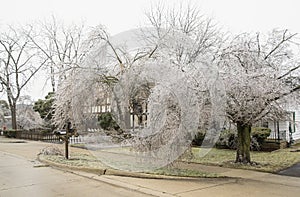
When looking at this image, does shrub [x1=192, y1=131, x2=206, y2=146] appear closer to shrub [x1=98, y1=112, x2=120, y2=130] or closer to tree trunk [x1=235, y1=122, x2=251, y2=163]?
tree trunk [x1=235, y1=122, x2=251, y2=163]

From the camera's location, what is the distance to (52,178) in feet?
29.3

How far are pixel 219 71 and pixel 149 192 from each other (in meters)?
4.64

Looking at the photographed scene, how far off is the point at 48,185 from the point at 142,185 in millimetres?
2297

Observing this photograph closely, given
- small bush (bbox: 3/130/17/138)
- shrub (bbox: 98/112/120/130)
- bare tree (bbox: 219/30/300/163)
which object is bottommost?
small bush (bbox: 3/130/17/138)

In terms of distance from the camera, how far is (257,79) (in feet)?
31.0

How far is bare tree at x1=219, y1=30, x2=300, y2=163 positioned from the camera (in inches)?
373

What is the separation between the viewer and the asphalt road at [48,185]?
7.19m

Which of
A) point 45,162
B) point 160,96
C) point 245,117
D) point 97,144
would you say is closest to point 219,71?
point 245,117

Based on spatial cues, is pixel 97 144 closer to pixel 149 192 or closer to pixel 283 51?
pixel 149 192

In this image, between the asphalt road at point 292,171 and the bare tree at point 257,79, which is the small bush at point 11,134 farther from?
the asphalt road at point 292,171

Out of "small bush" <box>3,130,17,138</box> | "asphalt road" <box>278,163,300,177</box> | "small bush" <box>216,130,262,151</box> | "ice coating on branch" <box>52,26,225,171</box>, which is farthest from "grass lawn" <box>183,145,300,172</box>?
"small bush" <box>3,130,17,138</box>

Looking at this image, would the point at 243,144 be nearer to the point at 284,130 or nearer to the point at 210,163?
the point at 210,163

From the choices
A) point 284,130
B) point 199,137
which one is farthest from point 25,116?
point 199,137

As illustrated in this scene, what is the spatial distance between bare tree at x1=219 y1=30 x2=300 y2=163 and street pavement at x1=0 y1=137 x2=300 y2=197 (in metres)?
1.67
